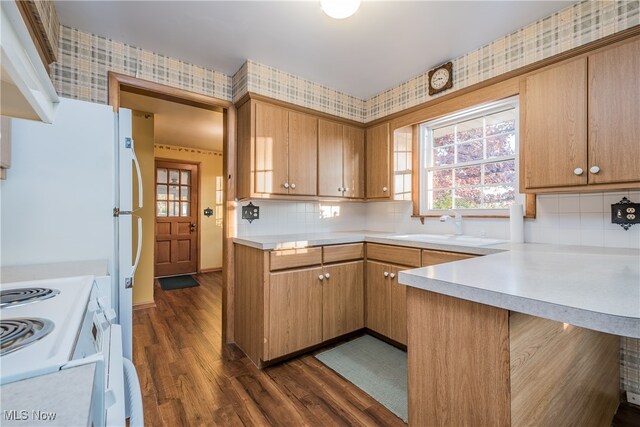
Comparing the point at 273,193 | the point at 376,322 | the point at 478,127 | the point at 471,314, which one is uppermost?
the point at 478,127

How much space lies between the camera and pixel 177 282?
4.75 metres

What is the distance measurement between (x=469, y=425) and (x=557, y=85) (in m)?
1.93

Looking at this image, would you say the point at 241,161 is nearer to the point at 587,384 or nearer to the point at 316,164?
the point at 316,164

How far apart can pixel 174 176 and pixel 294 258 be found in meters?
4.11

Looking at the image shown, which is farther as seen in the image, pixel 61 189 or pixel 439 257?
pixel 439 257

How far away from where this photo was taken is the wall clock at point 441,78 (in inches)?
92.7

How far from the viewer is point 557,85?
175 centimetres

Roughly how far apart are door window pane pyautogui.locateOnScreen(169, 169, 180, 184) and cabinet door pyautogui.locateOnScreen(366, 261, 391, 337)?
4.25 meters

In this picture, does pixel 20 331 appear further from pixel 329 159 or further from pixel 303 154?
pixel 329 159

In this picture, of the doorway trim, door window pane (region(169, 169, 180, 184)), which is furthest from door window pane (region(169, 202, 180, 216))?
the doorway trim

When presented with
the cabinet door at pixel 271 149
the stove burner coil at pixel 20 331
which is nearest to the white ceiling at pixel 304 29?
the cabinet door at pixel 271 149

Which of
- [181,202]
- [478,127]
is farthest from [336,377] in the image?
[181,202]

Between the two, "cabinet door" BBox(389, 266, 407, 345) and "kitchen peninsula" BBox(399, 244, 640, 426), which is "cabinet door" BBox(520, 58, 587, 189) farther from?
"cabinet door" BBox(389, 266, 407, 345)

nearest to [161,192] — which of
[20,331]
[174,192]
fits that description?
[174,192]
